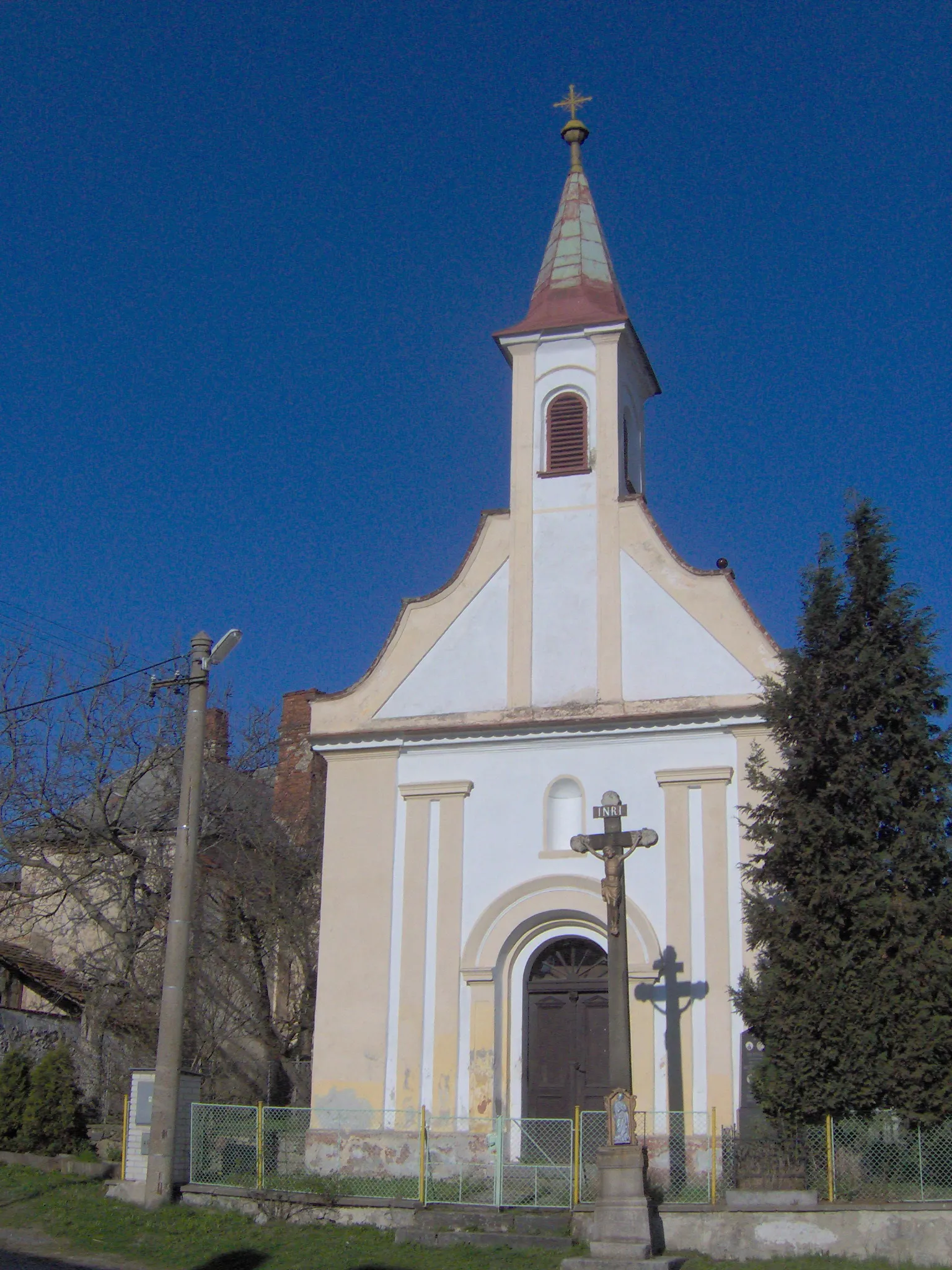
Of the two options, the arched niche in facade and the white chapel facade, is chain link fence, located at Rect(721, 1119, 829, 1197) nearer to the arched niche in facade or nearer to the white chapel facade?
the white chapel facade

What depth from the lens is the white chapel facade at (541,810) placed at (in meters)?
18.2

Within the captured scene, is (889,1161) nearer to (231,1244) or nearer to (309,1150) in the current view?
(231,1244)

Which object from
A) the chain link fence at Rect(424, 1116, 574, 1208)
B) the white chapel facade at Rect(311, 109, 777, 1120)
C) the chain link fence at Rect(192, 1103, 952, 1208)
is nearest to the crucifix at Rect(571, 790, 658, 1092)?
the chain link fence at Rect(192, 1103, 952, 1208)

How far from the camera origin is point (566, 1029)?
18.7 metres

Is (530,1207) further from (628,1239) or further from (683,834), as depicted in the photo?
(683,834)

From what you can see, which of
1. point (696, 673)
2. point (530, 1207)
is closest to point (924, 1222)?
point (530, 1207)

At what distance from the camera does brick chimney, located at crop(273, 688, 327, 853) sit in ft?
99.3

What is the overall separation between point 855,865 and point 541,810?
191 inches

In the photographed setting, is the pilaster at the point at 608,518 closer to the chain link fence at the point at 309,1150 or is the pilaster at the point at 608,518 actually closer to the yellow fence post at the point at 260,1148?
the chain link fence at the point at 309,1150

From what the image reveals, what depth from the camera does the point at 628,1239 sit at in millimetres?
13570

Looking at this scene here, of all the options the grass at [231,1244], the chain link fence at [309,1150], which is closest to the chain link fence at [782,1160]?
the grass at [231,1244]

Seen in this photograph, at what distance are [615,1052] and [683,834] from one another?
4264 millimetres

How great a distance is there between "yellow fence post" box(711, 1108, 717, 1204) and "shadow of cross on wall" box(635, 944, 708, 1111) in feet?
1.85

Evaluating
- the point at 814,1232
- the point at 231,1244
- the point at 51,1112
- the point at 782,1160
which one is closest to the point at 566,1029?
the point at 782,1160
